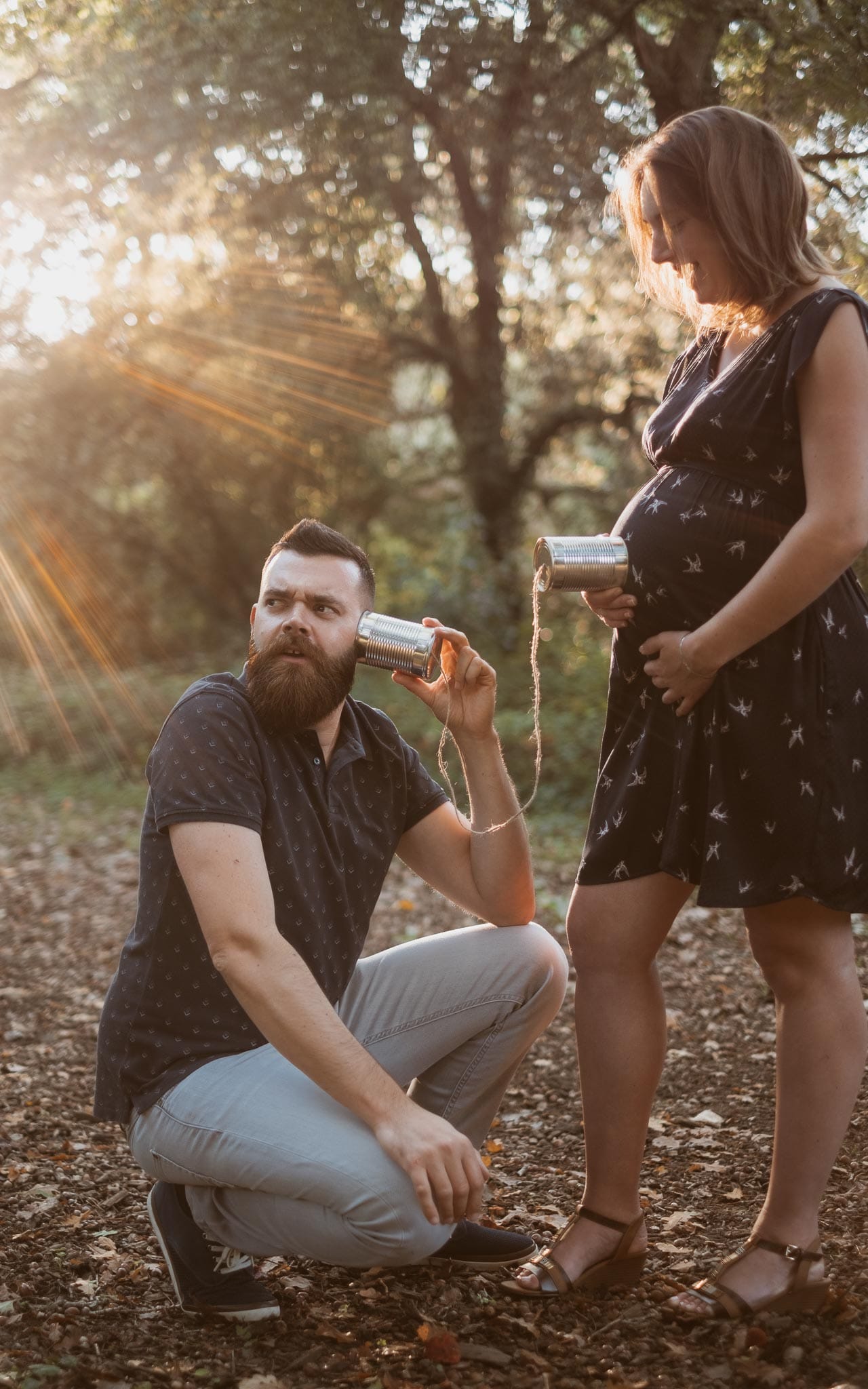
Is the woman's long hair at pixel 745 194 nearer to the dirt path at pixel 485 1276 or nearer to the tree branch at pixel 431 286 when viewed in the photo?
the dirt path at pixel 485 1276

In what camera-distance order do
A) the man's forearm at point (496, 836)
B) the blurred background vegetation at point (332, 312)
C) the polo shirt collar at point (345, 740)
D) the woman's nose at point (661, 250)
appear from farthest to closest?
1. the blurred background vegetation at point (332, 312)
2. the man's forearm at point (496, 836)
3. the polo shirt collar at point (345, 740)
4. the woman's nose at point (661, 250)

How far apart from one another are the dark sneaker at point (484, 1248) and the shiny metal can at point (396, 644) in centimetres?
124

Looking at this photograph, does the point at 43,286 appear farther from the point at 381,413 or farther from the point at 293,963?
the point at 293,963

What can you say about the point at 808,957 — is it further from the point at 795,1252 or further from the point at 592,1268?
the point at 592,1268

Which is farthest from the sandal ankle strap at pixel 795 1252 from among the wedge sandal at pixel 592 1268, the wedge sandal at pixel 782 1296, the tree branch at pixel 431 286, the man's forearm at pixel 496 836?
the tree branch at pixel 431 286

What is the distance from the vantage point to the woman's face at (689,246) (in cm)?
227

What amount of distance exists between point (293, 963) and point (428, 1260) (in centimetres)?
92

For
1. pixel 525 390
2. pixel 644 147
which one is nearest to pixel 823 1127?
pixel 644 147

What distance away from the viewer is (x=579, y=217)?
9484mm

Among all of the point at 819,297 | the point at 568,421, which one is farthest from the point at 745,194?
the point at 568,421

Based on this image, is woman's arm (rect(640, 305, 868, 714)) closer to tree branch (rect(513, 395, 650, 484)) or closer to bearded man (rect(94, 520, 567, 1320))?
bearded man (rect(94, 520, 567, 1320))

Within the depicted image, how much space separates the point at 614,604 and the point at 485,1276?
1500 mm

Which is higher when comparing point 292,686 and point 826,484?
point 826,484

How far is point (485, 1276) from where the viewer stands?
2.61 m
